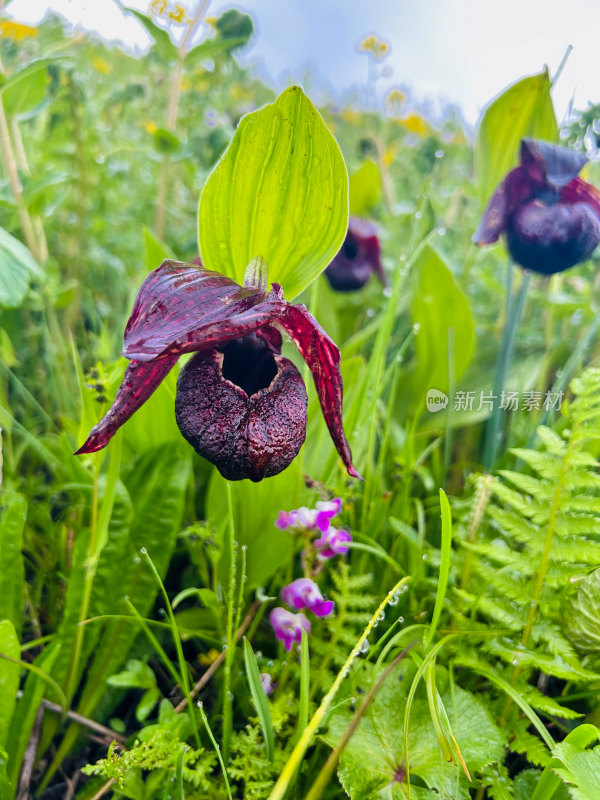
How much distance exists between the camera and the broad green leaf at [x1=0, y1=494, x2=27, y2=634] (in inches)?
30.7

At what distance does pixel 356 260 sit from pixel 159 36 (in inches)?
30.1

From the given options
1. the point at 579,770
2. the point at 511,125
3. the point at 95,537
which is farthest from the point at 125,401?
the point at 511,125

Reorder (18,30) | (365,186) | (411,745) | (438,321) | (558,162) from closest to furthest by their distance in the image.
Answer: (411,745)
(558,162)
(438,321)
(365,186)
(18,30)

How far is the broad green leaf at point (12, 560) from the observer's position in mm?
779

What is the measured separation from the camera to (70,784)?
78 cm

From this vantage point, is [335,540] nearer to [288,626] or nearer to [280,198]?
[288,626]

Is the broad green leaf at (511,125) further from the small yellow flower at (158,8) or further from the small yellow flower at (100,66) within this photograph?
the small yellow flower at (100,66)

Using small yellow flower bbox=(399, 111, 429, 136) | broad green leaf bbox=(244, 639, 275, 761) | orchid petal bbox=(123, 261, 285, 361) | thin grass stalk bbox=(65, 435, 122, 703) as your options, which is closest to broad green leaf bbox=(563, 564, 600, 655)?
broad green leaf bbox=(244, 639, 275, 761)

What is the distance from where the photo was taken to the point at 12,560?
795 millimetres

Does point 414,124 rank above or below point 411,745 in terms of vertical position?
above

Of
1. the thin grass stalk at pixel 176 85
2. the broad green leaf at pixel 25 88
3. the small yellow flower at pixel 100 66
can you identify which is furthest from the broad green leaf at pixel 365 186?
the small yellow flower at pixel 100 66

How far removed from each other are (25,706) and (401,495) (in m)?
0.66

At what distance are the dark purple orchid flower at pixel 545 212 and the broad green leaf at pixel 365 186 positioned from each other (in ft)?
2.05

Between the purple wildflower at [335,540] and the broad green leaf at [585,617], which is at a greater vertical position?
the purple wildflower at [335,540]
